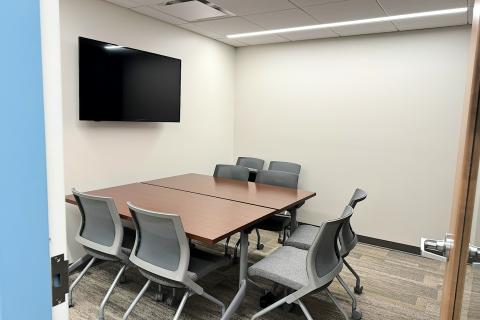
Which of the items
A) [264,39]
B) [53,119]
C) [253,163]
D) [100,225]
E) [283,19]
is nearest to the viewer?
[53,119]

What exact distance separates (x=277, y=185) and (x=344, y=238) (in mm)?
1339

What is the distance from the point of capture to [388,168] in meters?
4.35

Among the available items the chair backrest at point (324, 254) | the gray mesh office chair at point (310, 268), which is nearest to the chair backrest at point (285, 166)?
the gray mesh office chair at point (310, 268)

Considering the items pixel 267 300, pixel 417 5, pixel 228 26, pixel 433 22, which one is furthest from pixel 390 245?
pixel 228 26

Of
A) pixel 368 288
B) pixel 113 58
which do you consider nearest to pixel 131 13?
pixel 113 58

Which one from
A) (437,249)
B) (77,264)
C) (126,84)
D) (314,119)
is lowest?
(77,264)

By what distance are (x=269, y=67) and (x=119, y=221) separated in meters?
3.47

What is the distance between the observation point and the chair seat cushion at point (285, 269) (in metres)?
2.26

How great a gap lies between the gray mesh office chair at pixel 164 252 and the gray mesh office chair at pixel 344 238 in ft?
2.91

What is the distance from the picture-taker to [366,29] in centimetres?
410

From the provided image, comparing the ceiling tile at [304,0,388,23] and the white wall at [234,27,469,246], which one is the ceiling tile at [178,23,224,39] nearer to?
the white wall at [234,27,469,246]

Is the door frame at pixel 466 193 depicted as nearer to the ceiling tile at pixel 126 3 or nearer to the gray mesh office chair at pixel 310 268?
the gray mesh office chair at pixel 310 268

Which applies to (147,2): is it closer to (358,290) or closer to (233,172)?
(233,172)

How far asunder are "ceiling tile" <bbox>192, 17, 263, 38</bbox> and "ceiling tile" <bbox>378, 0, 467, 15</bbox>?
4.97ft
